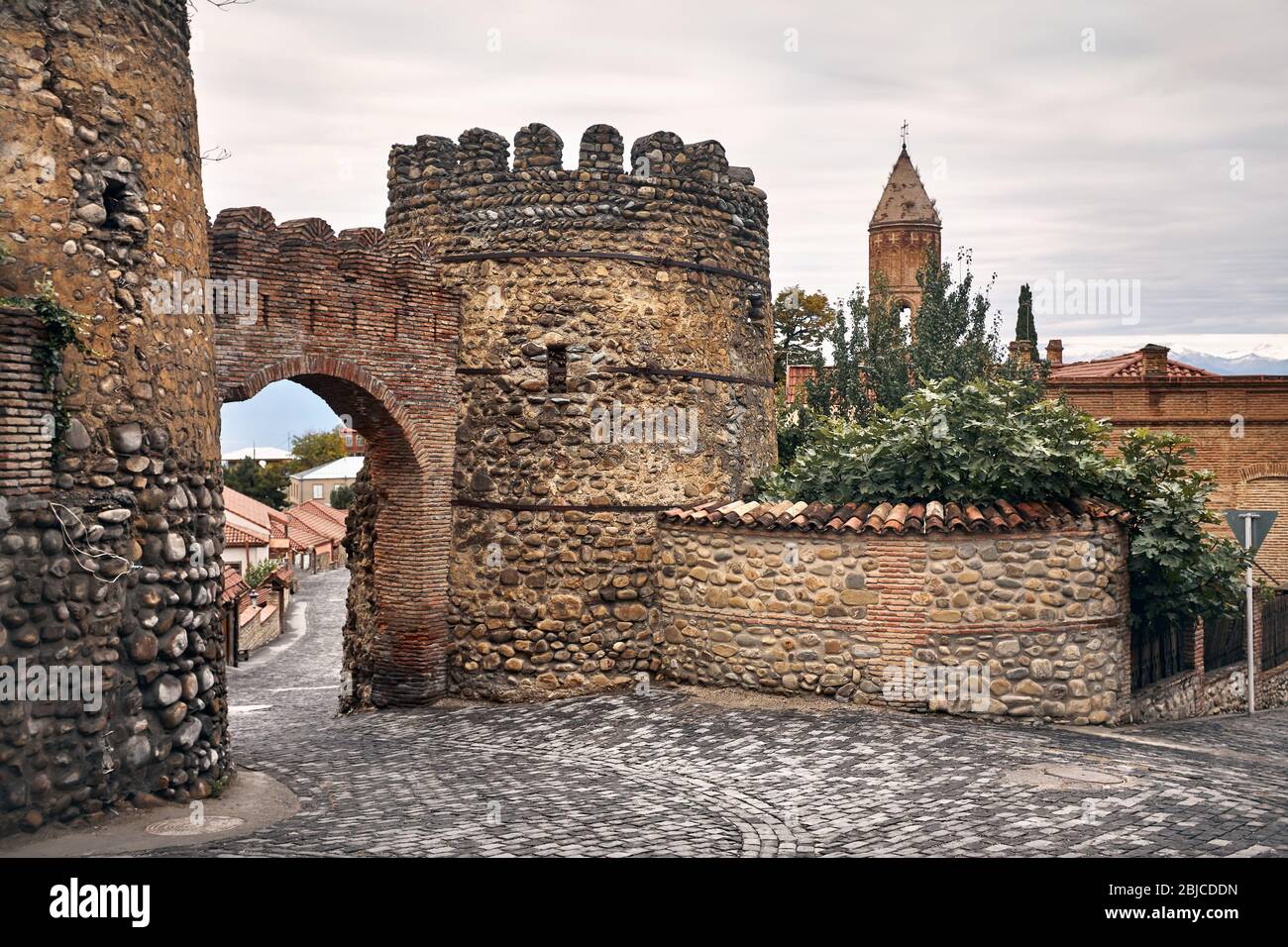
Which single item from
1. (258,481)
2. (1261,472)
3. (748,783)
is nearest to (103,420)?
(748,783)

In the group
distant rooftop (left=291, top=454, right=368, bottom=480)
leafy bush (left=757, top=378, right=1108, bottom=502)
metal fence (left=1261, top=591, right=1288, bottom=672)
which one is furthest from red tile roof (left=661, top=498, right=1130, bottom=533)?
distant rooftop (left=291, top=454, right=368, bottom=480)

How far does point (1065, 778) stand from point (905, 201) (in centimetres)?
3286

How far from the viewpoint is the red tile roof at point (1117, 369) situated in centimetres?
2745

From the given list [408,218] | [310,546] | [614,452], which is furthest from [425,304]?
[310,546]

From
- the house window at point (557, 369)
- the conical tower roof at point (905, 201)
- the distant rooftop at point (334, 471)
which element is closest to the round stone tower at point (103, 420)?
the house window at point (557, 369)

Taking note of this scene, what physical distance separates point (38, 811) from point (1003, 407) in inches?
382

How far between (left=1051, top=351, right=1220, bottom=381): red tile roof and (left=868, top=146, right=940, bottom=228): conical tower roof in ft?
26.4

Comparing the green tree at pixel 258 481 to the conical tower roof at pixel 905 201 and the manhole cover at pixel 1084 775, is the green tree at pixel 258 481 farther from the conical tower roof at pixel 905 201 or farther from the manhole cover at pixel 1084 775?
the manhole cover at pixel 1084 775

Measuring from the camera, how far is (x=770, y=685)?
12.2 m

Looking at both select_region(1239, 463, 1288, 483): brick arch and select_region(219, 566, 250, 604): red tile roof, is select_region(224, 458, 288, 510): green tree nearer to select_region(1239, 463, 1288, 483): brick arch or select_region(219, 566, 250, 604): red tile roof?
select_region(219, 566, 250, 604): red tile roof

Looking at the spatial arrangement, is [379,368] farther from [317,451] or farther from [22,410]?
[317,451]

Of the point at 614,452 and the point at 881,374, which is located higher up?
the point at 881,374

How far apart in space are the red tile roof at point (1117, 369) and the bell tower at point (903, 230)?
23.3 feet

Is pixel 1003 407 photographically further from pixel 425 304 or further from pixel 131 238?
pixel 131 238
